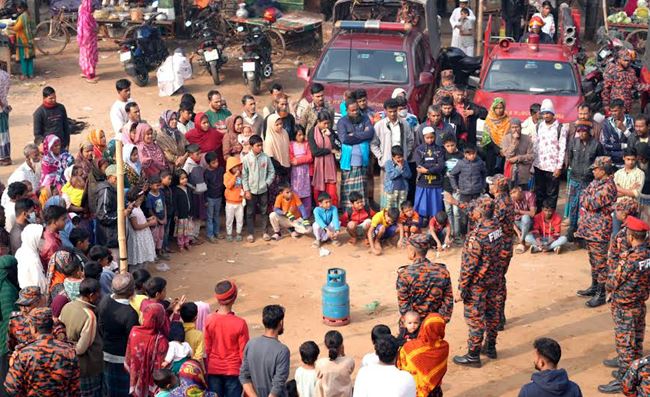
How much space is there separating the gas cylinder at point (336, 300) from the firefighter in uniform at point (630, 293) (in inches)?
114

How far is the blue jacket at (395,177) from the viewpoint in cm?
1410

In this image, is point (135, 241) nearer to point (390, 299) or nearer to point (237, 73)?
point (390, 299)

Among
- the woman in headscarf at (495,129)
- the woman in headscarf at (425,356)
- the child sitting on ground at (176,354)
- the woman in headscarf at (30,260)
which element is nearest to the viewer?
the woman in headscarf at (425,356)

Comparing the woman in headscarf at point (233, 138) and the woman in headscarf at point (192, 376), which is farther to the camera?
the woman in headscarf at point (233, 138)

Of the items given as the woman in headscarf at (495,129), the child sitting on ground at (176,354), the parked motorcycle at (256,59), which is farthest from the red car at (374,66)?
the child sitting on ground at (176,354)

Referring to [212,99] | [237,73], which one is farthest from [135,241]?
[237,73]

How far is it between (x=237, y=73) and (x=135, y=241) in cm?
875

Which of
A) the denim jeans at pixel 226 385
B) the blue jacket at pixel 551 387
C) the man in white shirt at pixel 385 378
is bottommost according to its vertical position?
the denim jeans at pixel 226 385

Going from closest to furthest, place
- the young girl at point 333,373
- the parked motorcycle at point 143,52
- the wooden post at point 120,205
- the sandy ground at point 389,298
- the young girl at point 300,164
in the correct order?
1. the young girl at point 333,373
2. the sandy ground at point 389,298
3. the wooden post at point 120,205
4. the young girl at point 300,164
5. the parked motorcycle at point 143,52

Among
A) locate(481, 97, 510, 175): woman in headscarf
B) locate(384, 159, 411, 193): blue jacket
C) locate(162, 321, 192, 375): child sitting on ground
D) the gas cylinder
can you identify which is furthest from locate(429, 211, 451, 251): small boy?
locate(162, 321, 192, 375): child sitting on ground

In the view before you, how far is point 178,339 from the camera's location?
29.6ft

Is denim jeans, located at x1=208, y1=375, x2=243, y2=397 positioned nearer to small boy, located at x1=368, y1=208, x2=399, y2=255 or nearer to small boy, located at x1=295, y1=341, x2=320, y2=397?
small boy, located at x1=295, y1=341, x2=320, y2=397

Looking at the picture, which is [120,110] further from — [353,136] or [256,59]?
[256,59]

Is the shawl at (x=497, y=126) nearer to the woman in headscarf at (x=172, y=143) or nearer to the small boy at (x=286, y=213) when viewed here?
the small boy at (x=286, y=213)
